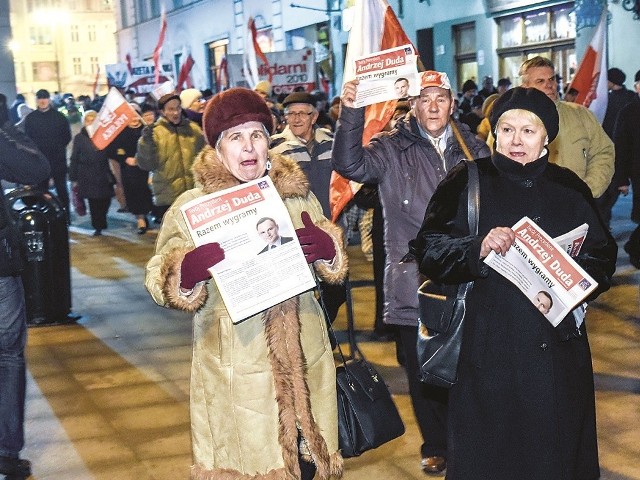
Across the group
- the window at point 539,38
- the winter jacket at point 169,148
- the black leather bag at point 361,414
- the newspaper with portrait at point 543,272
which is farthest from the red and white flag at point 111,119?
the window at point 539,38

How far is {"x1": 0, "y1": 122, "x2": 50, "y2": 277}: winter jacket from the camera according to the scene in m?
4.79

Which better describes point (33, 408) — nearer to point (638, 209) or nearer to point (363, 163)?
point (363, 163)

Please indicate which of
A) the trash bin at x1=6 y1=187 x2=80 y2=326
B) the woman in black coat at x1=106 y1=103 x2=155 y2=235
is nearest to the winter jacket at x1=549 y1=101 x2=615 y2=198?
the trash bin at x1=6 y1=187 x2=80 y2=326

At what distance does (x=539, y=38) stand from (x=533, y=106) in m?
18.5

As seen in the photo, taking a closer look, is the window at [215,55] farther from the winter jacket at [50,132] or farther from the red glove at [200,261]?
the red glove at [200,261]

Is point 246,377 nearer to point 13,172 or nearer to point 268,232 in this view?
point 268,232

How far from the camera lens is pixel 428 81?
196 inches

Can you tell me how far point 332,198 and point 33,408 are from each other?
2336 mm

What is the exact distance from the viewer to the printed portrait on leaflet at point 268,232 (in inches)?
135

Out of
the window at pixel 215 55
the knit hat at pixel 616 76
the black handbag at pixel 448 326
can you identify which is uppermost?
the window at pixel 215 55

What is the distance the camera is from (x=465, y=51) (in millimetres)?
24109

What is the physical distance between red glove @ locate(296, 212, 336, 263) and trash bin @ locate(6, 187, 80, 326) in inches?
210

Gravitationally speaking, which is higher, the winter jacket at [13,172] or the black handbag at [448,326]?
the winter jacket at [13,172]

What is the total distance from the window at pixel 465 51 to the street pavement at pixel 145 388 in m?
14.1
